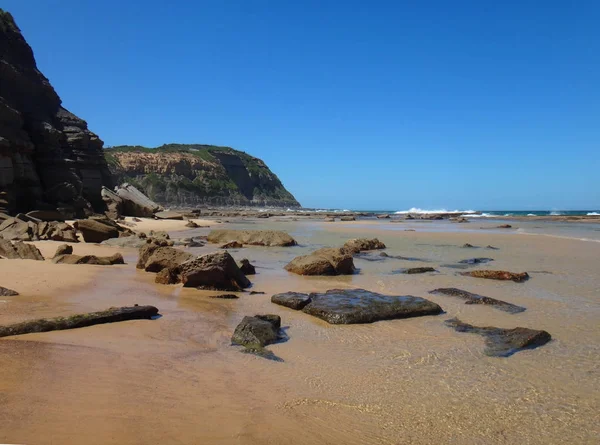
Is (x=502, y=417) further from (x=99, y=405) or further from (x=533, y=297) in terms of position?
(x=533, y=297)

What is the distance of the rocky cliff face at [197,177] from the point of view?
301 ft

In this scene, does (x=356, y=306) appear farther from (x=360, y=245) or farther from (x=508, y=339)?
(x=360, y=245)

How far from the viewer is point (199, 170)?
105m

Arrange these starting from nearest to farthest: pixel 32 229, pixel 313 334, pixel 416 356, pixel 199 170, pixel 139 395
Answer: pixel 139 395 → pixel 416 356 → pixel 313 334 → pixel 32 229 → pixel 199 170

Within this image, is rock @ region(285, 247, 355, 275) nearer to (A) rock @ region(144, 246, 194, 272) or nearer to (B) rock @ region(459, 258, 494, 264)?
(A) rock @ region(144, 246, 194, 272)

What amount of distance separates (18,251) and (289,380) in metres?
9.18

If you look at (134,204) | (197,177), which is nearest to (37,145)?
(134,204)

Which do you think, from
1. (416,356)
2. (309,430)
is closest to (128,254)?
(416,356)

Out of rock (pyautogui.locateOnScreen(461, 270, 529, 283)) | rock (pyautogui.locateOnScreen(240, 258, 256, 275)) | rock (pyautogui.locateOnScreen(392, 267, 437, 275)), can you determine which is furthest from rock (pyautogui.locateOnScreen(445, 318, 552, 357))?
rock (pyautogui.locateOnScreen(240, 258, 256, 275))

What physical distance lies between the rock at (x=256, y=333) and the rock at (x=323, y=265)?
4873 mm

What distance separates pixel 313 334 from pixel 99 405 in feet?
9.89

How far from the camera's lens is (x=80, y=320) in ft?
17.1

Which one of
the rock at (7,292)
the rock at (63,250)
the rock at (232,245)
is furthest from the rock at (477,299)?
the rock at (232,245)

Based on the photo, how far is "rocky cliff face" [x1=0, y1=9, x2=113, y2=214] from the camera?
78.2 feet
